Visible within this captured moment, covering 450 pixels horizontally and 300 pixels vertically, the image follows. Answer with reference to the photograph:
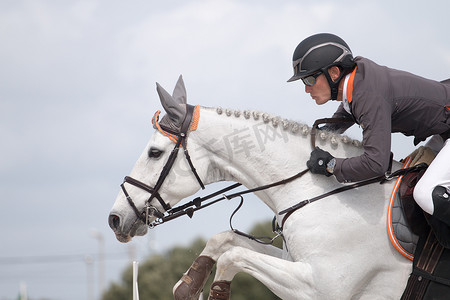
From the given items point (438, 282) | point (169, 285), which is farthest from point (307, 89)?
point (169, 285)

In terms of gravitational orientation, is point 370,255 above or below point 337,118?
below

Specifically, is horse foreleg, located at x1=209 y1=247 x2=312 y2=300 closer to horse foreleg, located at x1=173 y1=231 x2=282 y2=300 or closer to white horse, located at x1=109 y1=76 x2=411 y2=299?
white horse, located at x1=109 y1=76 x2=411 y2=299

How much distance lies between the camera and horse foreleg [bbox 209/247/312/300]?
440cm

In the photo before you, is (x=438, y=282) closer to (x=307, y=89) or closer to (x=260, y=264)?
(x=260, y=264)

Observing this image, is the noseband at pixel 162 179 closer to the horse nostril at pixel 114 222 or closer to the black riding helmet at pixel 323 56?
the horse nostril at pixel 114 222

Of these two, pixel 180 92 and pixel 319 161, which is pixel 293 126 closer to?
pixel 319 161

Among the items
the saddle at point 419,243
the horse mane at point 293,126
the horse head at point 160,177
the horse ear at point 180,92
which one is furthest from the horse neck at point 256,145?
the saddle at point 419,243

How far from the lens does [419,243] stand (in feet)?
14.5

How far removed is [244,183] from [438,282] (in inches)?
69.2

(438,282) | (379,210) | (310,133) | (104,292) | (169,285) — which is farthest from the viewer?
(104,292)

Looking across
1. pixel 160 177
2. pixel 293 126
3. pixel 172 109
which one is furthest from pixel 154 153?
pixel 293 126

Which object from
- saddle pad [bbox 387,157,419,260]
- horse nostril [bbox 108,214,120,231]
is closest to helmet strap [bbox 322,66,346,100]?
saddle pad [bbox 387,157,419,260]

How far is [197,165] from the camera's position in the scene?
4.98 m

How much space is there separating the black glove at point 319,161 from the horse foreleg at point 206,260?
1.10 metres
